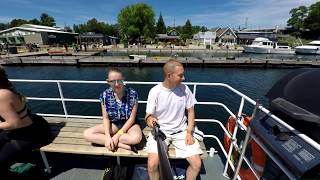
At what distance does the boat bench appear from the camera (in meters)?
2.54

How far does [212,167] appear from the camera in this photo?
313 cm

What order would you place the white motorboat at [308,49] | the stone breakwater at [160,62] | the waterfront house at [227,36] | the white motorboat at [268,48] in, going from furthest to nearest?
the waterfront house at [227,36] → the white motorboat at [268,48] → the white motorboat at [308,49] → the stone breakwater at [160,62]

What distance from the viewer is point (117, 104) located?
9.28ft

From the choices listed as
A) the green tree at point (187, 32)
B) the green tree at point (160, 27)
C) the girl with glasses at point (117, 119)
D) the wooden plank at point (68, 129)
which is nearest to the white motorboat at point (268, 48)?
the green tree at point (187, 32)

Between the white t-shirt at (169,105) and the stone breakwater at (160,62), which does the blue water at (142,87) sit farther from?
the white t-shirt at (169,105)

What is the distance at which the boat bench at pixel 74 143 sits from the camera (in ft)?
8.32

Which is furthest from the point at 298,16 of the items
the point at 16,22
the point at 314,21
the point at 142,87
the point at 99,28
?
the point at 16,22

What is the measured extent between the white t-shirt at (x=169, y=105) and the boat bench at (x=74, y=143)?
0.99ft

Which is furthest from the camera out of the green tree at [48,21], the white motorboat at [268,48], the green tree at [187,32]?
the green tree at [48,21]

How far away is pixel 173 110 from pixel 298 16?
364 ft

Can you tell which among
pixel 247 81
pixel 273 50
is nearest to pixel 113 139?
pixel 247 81

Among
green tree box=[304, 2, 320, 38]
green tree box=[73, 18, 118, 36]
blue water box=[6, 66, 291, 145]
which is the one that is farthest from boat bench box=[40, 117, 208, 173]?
green tree box=[304, 2, 320, 38]

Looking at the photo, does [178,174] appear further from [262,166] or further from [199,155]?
[262,166]

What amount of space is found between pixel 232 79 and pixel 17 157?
22580mm
